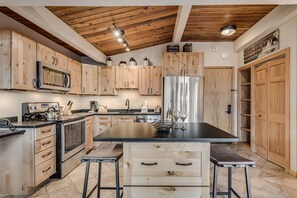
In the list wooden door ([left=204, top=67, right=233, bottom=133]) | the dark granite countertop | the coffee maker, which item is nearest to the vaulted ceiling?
wooden door ([left=204, top=67, right=233, bottom=133])

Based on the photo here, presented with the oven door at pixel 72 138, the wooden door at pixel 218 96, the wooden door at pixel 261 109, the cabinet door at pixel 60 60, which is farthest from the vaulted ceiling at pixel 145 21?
the oven door at pixel 72 138

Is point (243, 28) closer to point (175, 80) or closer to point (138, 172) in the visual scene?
point (175, 80)

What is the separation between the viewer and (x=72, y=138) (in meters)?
3.72

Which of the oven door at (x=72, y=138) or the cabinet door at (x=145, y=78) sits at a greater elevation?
the cabinet door at (x=145, y=78)

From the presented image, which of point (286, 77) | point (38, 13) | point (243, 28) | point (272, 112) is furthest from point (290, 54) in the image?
point (38, 13)

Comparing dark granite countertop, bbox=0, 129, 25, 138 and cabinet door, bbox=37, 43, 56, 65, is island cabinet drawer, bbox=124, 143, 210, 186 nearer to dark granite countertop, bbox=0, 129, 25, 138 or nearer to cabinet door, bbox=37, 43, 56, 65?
dark granite countertop, bbox=0, 129, 25, 138

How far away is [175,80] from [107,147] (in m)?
2.87

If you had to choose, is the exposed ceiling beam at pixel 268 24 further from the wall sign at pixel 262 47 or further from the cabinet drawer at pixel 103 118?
the cabinet drawer at pixel 103 118

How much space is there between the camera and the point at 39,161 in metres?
2.85

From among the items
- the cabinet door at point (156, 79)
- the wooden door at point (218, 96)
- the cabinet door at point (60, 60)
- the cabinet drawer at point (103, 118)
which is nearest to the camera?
the cabinet door at point (60, 60)

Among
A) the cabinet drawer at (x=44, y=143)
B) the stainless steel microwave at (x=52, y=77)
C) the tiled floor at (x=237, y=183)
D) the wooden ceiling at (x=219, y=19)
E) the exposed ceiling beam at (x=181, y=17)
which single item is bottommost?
the tiled floor at (x=237, y=183)

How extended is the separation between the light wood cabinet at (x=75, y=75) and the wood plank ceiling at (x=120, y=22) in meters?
0.65

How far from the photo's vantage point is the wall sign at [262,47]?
13.2ft

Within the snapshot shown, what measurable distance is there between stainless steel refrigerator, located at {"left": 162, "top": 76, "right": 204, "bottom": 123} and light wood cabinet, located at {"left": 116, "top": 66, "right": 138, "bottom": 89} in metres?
0.99
